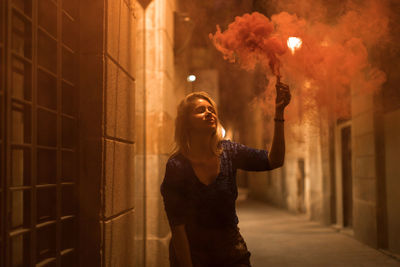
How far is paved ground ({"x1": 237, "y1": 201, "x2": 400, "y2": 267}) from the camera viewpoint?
785 cm

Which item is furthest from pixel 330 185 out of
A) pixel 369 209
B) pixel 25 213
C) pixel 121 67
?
pixel 25 213

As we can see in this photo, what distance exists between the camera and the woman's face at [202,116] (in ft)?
10.3

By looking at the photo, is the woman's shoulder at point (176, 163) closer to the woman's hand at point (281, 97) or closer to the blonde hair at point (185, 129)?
the blonde hair at point (185, 129)

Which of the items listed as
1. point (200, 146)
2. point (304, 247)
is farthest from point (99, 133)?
point (304, 247)

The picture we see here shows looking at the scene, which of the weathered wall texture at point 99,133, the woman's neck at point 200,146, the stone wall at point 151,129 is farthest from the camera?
the stone wall at point 151,129

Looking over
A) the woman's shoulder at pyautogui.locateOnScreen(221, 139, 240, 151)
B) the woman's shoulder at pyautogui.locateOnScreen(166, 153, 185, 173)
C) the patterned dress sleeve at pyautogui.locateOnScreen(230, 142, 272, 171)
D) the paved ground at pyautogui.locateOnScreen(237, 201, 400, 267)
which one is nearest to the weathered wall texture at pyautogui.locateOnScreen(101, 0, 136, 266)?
the woman's shoulder at pyautogui.locateOnScreen(166, 153, 185, 173)

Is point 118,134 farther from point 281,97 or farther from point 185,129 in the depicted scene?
point 281,97

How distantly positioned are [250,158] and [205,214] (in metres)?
0.53

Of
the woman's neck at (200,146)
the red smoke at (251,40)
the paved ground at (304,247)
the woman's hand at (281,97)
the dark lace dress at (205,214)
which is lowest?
the paved ground at (304,247)

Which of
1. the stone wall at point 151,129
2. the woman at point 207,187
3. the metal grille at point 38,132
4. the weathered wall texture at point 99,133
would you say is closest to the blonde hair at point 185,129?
the woman at point 207,187

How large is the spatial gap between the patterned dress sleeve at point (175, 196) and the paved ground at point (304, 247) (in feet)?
16.8

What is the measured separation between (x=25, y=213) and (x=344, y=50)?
289 inches

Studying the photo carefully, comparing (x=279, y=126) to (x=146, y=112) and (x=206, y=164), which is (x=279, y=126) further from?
(x=146, y=112)

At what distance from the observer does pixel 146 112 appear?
697 centimetres
